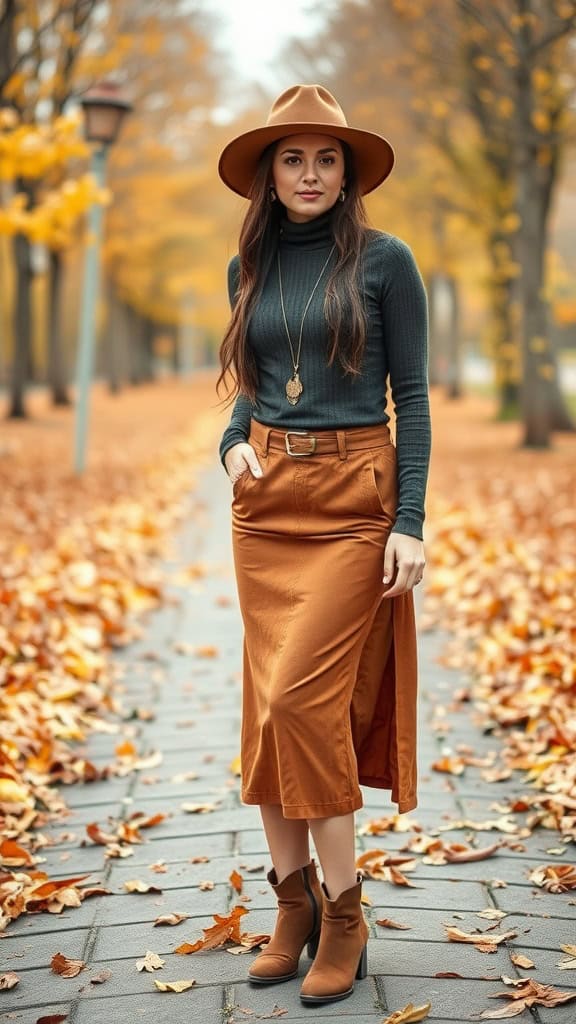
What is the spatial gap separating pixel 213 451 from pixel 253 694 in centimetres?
1596

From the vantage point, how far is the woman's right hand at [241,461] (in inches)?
120

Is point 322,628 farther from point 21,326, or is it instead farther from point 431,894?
point 21,326

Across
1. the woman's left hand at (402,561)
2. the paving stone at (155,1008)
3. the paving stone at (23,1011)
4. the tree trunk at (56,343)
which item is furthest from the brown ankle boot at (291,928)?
the tree trunk at (56,343)

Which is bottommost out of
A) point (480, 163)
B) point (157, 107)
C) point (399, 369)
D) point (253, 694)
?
point (253, 694)

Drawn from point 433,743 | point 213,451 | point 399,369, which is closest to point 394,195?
point 213,451

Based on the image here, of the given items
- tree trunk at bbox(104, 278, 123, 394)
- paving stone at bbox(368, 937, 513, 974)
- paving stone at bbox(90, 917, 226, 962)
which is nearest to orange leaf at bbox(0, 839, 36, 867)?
paving stone at bbox(90, 917, 226, 962)

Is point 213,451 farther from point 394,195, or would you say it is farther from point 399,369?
point 399,369

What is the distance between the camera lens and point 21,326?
68.5ft

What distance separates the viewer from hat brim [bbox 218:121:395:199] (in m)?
2.97

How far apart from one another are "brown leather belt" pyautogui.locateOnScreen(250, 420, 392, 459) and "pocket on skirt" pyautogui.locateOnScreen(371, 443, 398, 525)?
0.03 metres

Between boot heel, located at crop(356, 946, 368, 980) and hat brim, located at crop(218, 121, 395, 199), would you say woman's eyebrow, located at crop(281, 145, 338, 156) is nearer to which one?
hat brim, located at crop(218, 121, 395, 199)

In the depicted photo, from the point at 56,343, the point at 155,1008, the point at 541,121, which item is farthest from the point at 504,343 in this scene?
the point at 155,1008

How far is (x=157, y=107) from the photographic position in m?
26.3

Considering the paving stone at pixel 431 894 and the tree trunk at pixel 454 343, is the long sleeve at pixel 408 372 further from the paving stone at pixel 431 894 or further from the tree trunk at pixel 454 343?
the tree trunk at pixel 454 343
